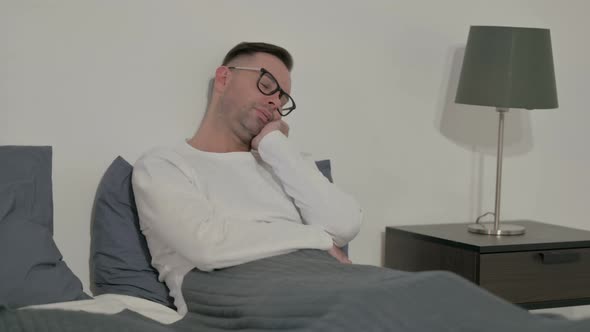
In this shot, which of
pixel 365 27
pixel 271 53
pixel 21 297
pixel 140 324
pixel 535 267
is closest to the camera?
pixel 140 324

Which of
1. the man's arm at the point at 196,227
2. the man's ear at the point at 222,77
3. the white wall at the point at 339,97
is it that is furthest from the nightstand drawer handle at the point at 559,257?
the man's ear at the point at 222,77

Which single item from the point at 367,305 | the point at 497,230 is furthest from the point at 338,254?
the point at 367,305

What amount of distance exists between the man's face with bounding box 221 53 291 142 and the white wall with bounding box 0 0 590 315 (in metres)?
0.17

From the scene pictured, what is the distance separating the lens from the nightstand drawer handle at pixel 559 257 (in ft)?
9.19

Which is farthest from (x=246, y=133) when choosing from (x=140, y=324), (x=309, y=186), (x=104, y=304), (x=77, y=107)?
(x=140, y=324)

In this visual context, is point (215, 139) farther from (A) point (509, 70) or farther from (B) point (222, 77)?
(A) point (509, 70)

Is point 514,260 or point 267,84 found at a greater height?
point 267,84

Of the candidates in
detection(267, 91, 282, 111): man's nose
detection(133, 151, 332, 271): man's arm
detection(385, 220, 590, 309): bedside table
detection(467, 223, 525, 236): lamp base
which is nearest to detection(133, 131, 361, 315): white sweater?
detection(133, 151, 332, 271): man's arm

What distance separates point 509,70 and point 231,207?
107cm

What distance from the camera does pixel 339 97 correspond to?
9.66 feet

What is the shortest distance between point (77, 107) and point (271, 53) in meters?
0.60

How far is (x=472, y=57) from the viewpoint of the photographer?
Result: 2.89 meters

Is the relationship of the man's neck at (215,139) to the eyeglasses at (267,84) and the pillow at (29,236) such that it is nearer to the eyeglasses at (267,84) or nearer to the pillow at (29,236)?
the eyeglasses at (267,84)

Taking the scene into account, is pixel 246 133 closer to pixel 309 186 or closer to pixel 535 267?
pixel 309 186
